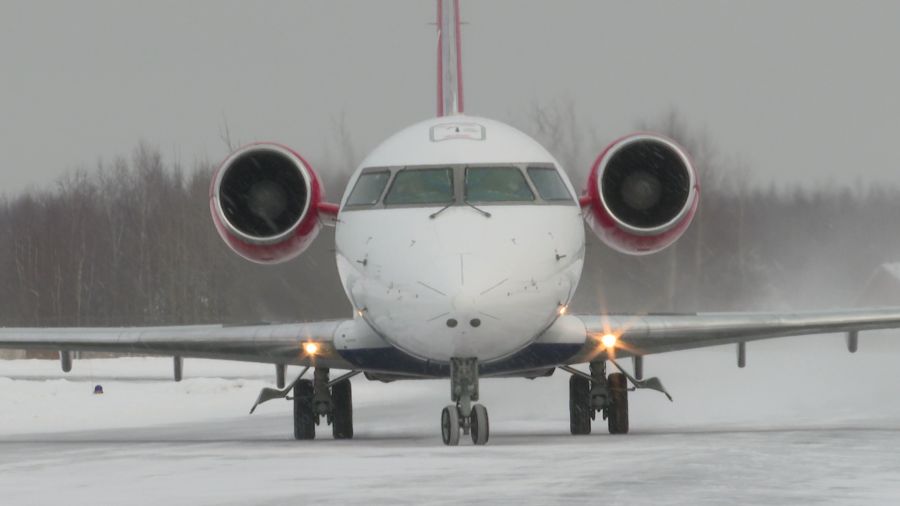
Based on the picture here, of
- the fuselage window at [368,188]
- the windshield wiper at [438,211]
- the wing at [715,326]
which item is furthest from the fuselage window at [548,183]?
the wing at [715,326]

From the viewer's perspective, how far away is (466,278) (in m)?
12.9

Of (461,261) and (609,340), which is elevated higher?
(461,261)

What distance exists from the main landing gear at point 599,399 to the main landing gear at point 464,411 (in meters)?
3.19

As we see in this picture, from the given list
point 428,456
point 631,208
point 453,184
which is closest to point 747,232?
point 631,208

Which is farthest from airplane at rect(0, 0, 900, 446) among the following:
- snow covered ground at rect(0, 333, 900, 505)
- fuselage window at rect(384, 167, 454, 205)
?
snow covered ground at rect(0, 333, 900, 505)

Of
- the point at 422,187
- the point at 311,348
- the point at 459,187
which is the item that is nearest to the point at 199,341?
the point at 311,348

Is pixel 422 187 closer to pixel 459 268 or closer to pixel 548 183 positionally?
pixel 548 183

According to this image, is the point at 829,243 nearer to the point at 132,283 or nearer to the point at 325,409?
the point at 325,409

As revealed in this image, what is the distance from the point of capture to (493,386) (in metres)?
29.2

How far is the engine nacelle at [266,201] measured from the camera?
1634 centimetres

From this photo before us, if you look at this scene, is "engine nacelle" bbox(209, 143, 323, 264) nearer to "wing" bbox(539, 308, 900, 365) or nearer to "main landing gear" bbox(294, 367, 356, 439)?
"main landing gear" bbox(294, 367, 356, 439)

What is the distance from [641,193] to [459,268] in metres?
3.92

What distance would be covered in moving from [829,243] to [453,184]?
26861 millimetres

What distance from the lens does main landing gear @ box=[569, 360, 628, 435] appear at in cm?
1677
